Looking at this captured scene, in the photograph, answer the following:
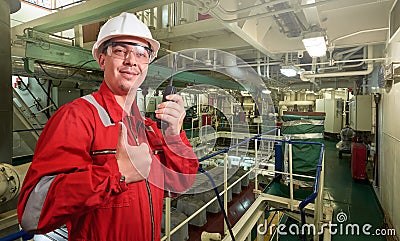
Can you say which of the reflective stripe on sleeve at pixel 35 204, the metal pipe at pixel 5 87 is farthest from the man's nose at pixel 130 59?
the metal pipe at pixel 5 87

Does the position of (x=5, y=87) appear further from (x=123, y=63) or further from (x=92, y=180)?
(x=92, y=180)

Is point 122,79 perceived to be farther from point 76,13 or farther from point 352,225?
point 352,225

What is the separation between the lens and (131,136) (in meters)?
0.64

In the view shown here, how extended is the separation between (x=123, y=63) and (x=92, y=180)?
338 mm

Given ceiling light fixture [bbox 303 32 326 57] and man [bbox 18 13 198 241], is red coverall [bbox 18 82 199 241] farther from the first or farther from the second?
ceiling light fixture [bbox 303 32 326 57]

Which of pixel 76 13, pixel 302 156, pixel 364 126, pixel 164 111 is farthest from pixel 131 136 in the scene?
pixel 364 126

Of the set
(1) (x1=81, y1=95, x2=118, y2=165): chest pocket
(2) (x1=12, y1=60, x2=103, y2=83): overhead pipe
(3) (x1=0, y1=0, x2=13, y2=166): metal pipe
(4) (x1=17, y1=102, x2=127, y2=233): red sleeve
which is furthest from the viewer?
(2) (x1=12, y1=60, x2=103, y2=83): overhead pipe

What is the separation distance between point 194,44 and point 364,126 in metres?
3.19

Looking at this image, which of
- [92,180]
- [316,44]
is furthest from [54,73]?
[316,44]

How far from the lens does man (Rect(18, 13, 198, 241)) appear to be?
46cm

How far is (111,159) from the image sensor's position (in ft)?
1.87

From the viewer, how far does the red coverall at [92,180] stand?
0.46 metres

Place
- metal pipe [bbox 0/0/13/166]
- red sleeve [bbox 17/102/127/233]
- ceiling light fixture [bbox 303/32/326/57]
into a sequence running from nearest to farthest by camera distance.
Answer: red sleeve [bbox 17/102/127/233]
metal pipe [bbox 0/0/13/166]
ceiling light fixture [bbox 303/32/326/57]

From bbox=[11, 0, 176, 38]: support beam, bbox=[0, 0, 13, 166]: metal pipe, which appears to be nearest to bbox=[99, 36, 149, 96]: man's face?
bbox=[11, 0, 176, 38]: support beam
